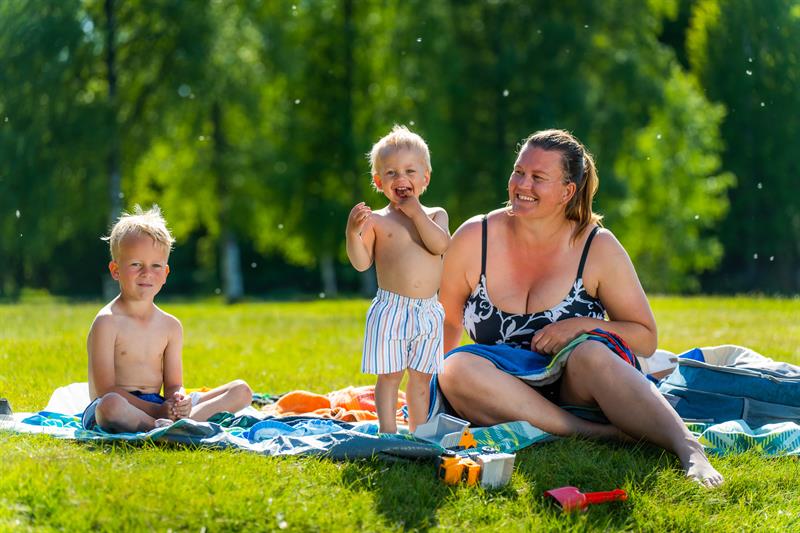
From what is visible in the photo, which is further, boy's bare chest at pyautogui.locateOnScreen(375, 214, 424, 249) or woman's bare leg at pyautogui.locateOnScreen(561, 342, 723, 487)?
boy's bare chest at pyautogui.locateOnScreen(375, 214, 424, 249)

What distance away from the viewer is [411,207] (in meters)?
4.21

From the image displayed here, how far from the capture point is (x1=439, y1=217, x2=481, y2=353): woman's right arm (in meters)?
4.54

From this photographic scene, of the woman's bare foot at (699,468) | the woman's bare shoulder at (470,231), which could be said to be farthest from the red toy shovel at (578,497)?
the woman's bare shoulder at (470,231)

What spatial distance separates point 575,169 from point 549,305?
649 mm

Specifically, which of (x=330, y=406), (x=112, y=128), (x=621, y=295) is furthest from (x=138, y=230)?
(x=112, y=128)

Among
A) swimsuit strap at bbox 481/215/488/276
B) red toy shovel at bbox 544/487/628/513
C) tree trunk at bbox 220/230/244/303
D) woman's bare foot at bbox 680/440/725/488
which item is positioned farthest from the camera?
tree trunk at bbox 220/230/244/303

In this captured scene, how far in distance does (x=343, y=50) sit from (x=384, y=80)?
45.9 inches

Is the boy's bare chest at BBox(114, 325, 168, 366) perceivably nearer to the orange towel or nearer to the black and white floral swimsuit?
the orange towel

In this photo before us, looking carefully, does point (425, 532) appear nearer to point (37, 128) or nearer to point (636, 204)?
point (37, 128)

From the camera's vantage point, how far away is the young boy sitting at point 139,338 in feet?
13.7

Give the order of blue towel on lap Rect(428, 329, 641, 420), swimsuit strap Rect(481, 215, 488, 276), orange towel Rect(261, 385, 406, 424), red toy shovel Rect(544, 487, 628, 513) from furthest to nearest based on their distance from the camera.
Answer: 1. orange towel Rect(261, 385, 406, 424)
2. swimsuit strap Rect(481, 215, 488, 276)
3. blue towel on lap Rect(428, 329, 641, 420)
4. red toy shovel Rect(544, 487, 628, 513)

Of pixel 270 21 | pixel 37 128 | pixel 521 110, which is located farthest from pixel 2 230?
pixel 521 110

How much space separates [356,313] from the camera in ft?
40.4

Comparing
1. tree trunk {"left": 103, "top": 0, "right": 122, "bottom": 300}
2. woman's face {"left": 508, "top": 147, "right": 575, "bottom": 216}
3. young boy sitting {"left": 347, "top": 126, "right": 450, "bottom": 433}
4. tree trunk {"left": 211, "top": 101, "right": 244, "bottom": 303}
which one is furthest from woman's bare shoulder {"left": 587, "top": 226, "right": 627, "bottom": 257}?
tree trunk {"left": 211, "top": 101, "right": 244, "bottom": 303}
